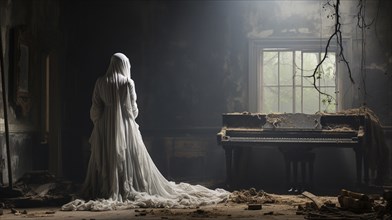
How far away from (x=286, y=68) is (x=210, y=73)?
1.29 m

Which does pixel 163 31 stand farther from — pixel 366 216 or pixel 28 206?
pixel 366 216

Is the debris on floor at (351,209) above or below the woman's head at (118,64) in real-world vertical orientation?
below

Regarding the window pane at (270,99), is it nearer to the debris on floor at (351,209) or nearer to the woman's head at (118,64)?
the woman's head at (118,64)

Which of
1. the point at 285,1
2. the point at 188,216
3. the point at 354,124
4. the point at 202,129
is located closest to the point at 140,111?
the point at 202,129

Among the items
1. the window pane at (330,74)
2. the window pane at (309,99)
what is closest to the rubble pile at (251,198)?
the window pane at (309,99)

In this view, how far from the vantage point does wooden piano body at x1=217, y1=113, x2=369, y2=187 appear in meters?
9.79

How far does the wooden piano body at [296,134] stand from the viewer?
32.1 ft

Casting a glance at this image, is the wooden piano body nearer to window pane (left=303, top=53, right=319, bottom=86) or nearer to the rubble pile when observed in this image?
the rubble pile

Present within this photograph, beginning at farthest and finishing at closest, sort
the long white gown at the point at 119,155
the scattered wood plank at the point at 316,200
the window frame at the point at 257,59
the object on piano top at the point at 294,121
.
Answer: the window frame at the point at 257,59
the object on piano top at the point at 294,121
the long white gown at the point at 119,155
the scattered wood plank at the point at 316,200

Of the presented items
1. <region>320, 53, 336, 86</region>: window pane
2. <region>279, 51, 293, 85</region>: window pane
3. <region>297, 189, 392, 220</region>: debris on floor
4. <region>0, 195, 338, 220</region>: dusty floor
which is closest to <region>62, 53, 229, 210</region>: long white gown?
<region>0, 195, 338, 220</region>: dusty floor

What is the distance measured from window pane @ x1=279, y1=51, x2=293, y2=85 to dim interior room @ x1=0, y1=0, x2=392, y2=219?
0.06ft

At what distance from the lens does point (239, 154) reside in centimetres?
1058

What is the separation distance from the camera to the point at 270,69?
12.0 metres

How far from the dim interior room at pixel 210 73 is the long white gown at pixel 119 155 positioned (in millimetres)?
3056
